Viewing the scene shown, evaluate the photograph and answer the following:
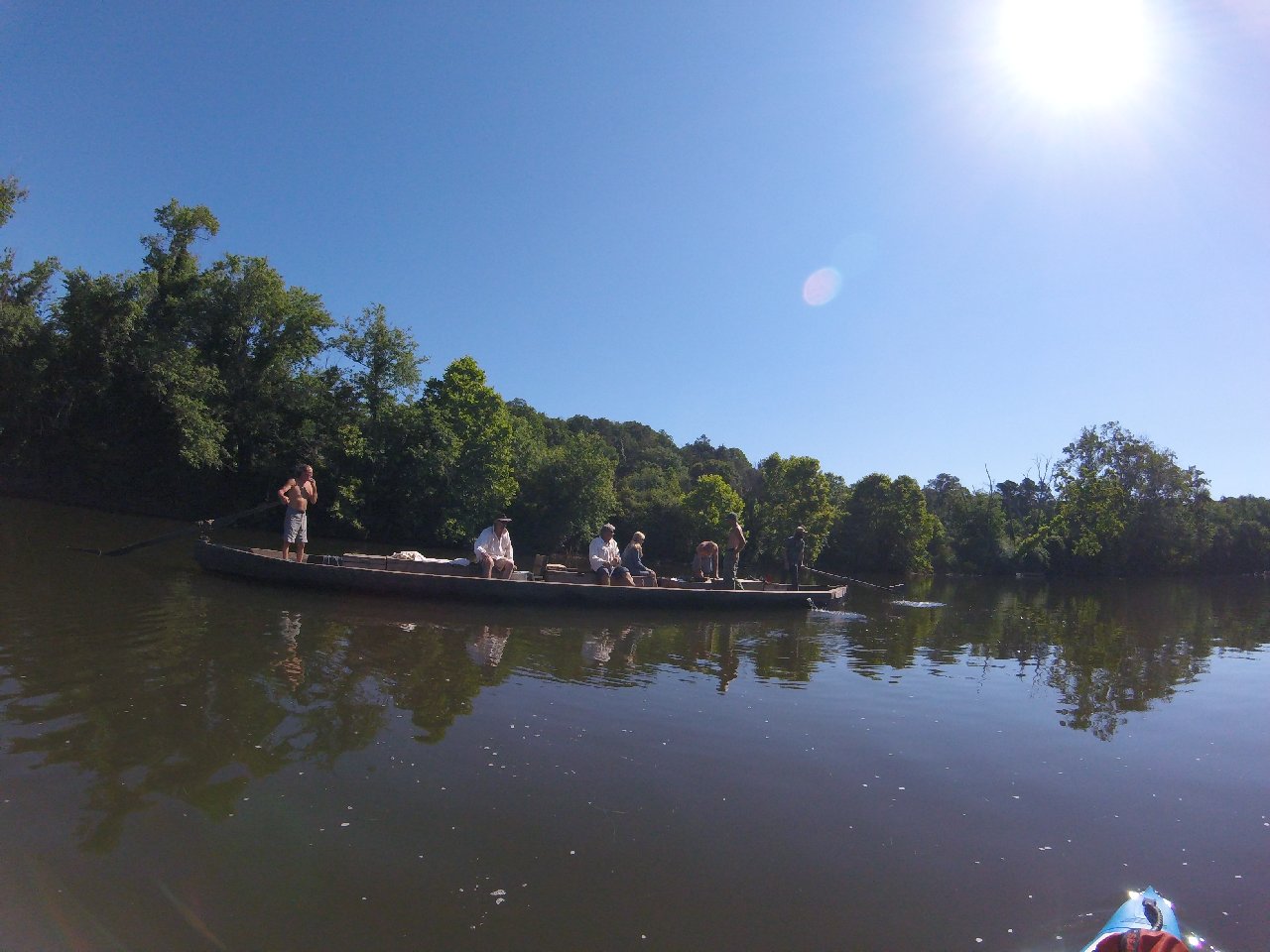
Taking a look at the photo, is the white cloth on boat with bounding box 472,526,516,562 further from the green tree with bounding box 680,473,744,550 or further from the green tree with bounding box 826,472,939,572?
the green tree with bounding box 826,472,939,572

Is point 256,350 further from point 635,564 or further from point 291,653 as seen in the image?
point 291,653

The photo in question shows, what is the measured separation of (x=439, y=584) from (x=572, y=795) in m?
9.65

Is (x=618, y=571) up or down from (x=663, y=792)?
up

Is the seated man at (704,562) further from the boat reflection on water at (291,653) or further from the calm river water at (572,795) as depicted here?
the boat reflection on water at (291,653)

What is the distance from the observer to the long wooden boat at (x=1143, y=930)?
332 cm

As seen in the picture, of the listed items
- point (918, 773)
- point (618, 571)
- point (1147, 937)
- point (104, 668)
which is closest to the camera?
point (1147, 937)

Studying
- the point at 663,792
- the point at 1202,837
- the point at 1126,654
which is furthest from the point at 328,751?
the point at 1126,654

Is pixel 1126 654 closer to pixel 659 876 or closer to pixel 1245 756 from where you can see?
pixel 1245 756

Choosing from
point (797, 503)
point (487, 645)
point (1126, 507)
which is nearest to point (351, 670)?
point (487, 645)

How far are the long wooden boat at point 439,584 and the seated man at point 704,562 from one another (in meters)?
2.30

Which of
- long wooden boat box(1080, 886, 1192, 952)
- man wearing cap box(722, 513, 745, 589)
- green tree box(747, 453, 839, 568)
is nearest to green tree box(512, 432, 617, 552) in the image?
green tree box(747, 453, 839, 568)

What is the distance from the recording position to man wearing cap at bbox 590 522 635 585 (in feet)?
51.8

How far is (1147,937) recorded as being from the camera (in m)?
3.39

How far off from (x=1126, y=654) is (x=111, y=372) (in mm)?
36611
